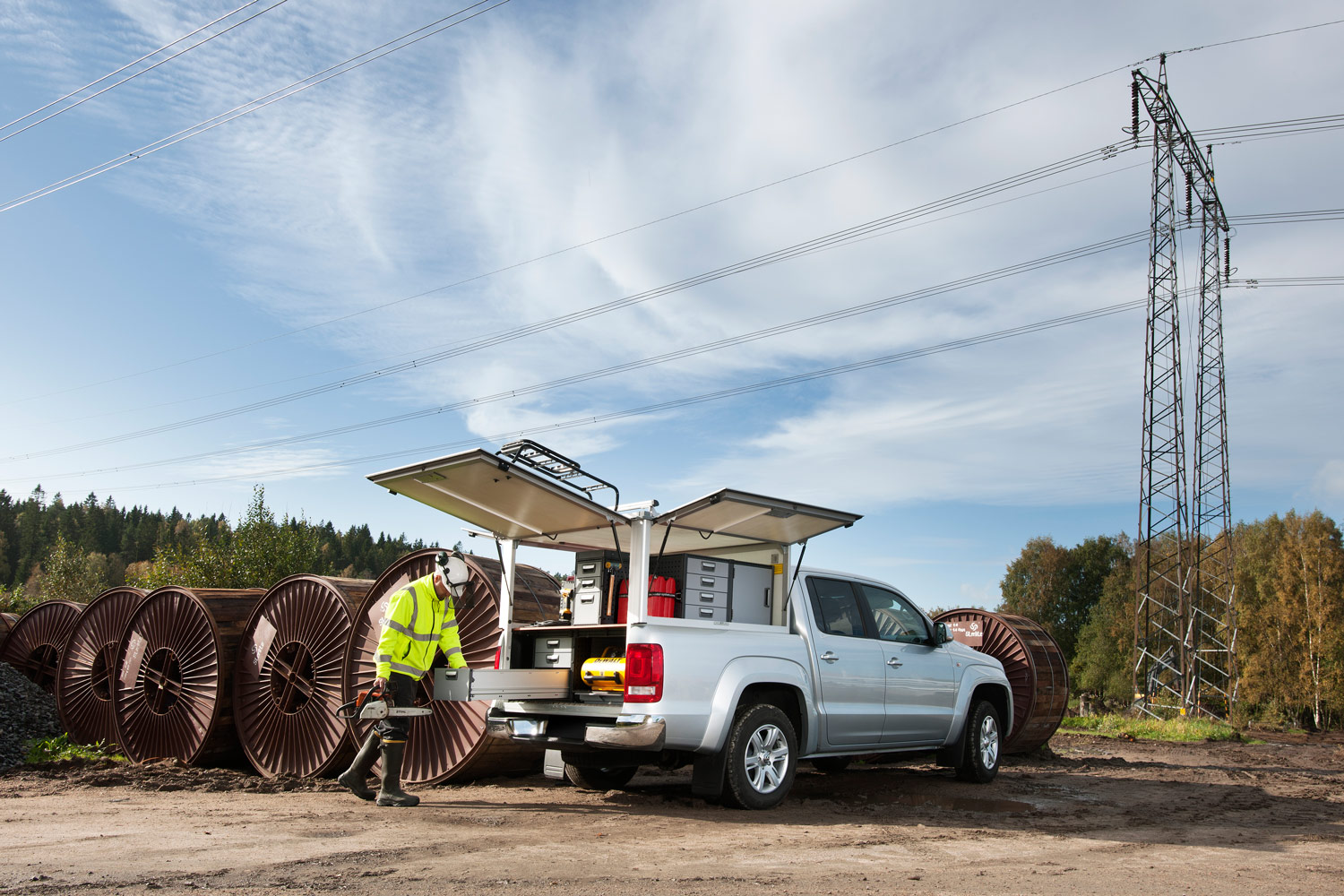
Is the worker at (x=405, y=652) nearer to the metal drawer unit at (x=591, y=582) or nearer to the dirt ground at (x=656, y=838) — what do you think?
the dirt ground at (x=656, y=838)

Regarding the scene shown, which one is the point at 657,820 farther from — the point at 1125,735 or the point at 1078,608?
the point at 1078,608

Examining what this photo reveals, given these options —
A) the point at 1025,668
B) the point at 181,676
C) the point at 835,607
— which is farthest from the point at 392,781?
the point at 1025,668

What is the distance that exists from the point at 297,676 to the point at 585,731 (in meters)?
4.64

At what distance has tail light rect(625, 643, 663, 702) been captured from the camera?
22.7 feet

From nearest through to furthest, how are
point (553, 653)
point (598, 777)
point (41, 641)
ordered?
1. point (553, 653)
2. point (598, 777)
3. point (41, 641)

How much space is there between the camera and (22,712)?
13.7 meters

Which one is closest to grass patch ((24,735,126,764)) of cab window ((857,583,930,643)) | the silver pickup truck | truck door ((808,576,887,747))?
the silver pickup truck

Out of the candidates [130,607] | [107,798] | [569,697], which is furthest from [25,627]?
[569,697]

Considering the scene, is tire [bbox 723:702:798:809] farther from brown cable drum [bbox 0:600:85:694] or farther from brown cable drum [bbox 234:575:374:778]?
brown cable drum [bbox 0:600:85:694]

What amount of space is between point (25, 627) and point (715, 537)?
1380cm

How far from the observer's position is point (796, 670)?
7.89 metres

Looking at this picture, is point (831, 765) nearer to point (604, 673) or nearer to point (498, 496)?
point (604, 673)

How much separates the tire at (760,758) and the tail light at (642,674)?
80 centimetres

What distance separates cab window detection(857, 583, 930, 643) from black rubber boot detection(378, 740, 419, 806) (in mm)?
4294
